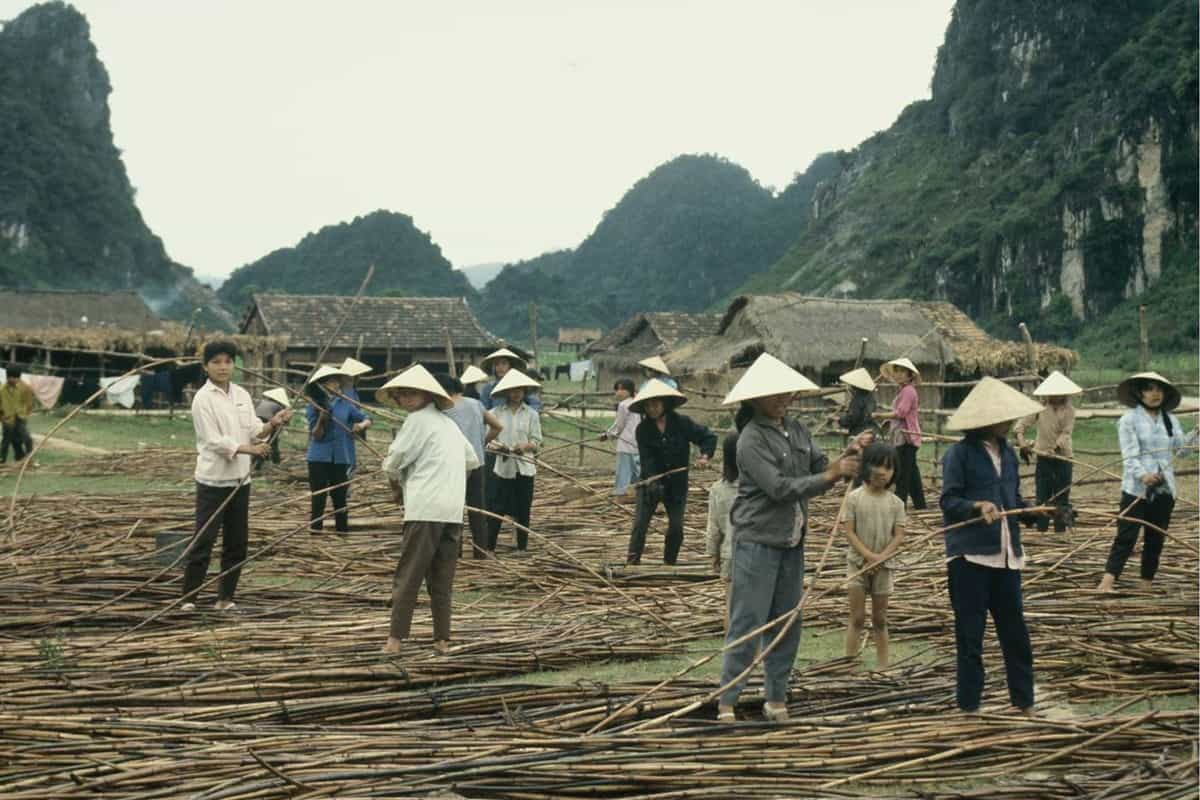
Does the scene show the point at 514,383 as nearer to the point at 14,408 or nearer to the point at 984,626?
the point at 984,626

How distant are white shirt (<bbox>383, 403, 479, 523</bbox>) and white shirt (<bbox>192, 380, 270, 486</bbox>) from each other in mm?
1004

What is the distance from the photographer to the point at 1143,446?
6.41 m

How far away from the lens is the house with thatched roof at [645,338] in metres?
32.8

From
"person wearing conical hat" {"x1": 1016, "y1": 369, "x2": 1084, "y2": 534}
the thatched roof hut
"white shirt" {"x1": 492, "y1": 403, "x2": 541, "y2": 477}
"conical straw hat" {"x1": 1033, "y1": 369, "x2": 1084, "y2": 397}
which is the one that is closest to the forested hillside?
"person wearing conical hat" {"x1": 1016, "y1": 369, "x2": 1084, "y2": 534}

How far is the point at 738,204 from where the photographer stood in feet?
362

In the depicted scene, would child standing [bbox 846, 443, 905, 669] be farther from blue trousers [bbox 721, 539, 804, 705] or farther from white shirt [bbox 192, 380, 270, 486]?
white shirt [bbox 192, 380, 270, 486]

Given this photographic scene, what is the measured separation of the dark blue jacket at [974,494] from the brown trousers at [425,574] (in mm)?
2181

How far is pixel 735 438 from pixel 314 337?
95.3 feet

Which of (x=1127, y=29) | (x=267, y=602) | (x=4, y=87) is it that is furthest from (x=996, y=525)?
(x=4, y=87)

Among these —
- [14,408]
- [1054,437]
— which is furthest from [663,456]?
[14,408]

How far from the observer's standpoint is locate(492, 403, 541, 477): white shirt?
26.6ft

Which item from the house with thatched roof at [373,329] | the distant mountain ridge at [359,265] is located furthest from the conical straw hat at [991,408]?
the distant mountain ridge at [359,265]

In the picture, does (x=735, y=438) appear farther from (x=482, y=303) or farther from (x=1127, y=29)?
(x=482, y=303)

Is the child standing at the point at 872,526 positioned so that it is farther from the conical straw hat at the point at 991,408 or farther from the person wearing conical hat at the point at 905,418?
the person wearing conical hat at the point at 905,418
